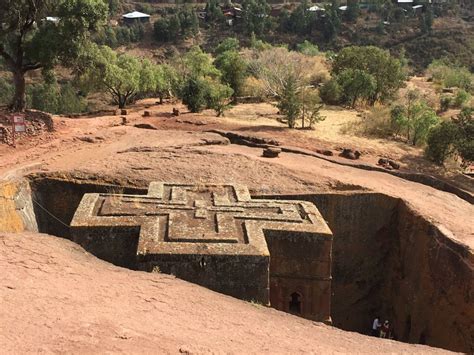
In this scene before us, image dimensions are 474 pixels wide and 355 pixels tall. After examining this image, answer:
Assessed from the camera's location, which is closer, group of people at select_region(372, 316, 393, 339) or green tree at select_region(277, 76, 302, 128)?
group of people at select_region(372, 316, 393, 339)

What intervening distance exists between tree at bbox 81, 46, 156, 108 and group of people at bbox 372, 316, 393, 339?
15039mm

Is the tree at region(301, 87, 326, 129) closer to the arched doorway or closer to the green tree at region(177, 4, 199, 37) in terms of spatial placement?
the arched doorway

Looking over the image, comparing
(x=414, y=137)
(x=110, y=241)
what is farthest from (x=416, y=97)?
(x=110, y=241)

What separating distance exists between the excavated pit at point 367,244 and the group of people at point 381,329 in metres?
A: 0.19

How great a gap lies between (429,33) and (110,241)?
2144 inches

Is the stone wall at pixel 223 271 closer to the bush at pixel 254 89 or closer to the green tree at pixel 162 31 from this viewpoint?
the bush at pixel 254 89

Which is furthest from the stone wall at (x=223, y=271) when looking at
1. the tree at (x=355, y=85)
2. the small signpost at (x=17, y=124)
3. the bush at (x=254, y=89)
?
the bush at (x=254, y=89)

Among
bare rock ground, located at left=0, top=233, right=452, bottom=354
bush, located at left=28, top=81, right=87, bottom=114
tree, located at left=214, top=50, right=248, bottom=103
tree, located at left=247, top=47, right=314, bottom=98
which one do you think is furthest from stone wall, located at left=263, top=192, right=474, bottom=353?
bush, located at left=28, top=81, right=87, bottom=114

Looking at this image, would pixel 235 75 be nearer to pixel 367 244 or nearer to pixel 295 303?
pixel 367 244

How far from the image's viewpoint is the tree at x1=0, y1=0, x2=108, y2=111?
55.3 ft

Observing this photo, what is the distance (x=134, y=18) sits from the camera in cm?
5772

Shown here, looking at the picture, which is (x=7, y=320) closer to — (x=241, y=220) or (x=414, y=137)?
(x=241, y=220)

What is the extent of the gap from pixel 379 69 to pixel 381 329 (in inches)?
772

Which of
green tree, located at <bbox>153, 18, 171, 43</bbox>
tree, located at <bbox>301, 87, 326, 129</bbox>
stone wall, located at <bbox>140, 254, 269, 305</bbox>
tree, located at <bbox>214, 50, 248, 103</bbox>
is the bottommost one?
stone wall, located at <bbox>140, 254, 269, 305</bbox>
